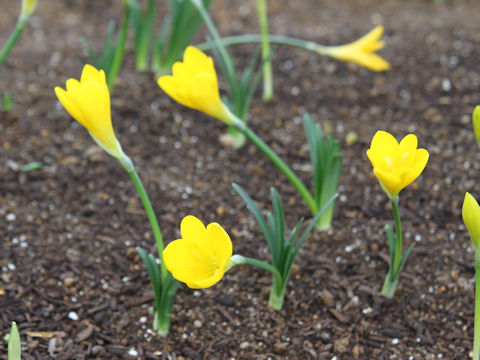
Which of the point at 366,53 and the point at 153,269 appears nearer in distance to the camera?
the point at 153,269

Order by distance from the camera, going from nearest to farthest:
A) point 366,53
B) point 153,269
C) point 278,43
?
A: point 153,269 → point 366,53 → point 278,43

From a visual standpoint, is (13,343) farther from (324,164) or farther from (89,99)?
(324,164)

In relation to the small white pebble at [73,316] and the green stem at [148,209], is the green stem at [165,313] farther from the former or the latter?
the small white pebble at [73,316]

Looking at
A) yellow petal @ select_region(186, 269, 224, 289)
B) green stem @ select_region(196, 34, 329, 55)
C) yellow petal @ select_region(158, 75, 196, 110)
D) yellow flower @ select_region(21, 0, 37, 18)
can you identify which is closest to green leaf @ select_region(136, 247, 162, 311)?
yellow petal @ select_region(186, 269, 224, 289)

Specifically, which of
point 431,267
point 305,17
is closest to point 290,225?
point 431,267

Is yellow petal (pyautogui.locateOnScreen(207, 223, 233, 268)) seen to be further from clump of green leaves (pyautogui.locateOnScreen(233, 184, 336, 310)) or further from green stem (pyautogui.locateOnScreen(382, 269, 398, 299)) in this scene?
green stem (pyautogui.locateOnScreen(382, 269, 398, 299))

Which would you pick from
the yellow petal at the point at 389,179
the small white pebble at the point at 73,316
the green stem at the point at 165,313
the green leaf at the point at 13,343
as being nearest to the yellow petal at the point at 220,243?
the green stem at the point at 165,313

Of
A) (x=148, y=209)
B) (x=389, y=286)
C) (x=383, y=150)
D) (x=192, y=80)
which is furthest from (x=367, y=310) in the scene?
(x=192, y=80)
